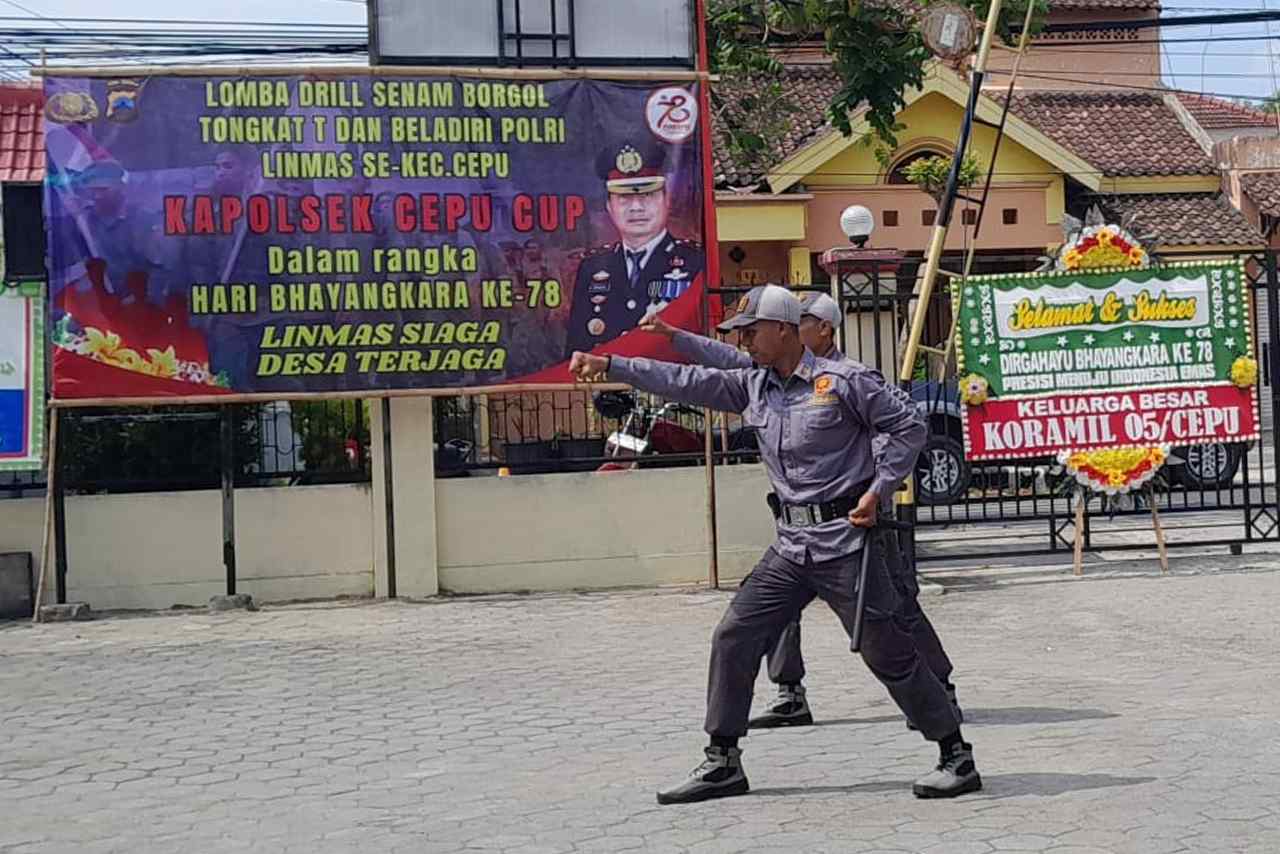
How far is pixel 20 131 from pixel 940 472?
7556mm

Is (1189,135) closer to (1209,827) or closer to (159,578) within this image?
(159,578)

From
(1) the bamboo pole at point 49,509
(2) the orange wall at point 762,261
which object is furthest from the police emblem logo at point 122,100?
(2) the orange wall at point 762,261

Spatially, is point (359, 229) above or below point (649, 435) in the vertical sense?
above

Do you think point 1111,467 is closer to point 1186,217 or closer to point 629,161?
point 629,161

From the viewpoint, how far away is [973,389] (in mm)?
11320

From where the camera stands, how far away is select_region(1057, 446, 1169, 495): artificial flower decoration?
37.5ft

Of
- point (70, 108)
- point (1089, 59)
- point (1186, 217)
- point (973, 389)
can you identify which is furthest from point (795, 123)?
point (70, 108)

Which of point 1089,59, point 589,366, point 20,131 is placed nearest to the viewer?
point 589,366

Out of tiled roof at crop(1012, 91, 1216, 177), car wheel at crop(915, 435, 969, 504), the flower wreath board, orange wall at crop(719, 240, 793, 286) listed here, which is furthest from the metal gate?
tiled roof at crop(1012, 91, 1216, 177)

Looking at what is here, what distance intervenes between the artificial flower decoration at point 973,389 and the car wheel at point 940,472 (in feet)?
3.71

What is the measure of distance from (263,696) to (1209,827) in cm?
463

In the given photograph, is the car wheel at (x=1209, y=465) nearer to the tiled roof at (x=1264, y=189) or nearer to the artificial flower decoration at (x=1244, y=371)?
the artificial flower decoration at (x=1244, y=371)

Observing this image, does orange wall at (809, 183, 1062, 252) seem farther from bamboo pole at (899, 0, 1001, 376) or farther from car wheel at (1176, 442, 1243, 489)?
bamboo pole at (899, 0, 1001, 376)

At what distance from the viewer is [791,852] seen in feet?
17.2
